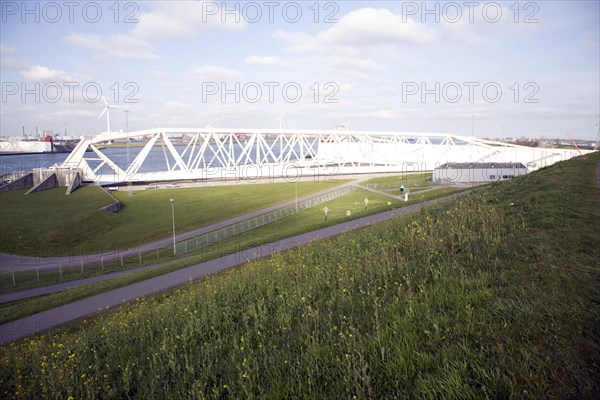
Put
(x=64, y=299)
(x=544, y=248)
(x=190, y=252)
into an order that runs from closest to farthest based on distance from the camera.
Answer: (x=544, y=248)
(x=64, y=299)
(x=190, y=252)

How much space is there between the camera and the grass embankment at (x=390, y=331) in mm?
3734

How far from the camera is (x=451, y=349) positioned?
4.01 meters

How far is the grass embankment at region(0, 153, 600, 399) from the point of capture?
373cm

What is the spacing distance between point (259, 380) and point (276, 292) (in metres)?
3.46

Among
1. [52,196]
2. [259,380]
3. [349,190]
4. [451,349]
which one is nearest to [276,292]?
[259,380]

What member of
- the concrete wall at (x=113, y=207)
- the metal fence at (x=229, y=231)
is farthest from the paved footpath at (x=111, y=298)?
Answer: the concrete wall at (x=113, y=207)

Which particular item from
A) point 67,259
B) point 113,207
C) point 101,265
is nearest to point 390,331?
point 101,265

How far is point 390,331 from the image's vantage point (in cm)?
474

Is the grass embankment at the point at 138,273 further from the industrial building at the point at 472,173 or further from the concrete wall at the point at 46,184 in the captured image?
the concrete wall at the point at 46,184

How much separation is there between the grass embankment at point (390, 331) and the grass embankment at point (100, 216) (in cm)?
2455

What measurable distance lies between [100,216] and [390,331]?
4062 centimetres

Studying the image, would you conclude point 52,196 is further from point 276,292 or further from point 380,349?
point 380,349

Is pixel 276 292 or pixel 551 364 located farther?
pixel 276 292

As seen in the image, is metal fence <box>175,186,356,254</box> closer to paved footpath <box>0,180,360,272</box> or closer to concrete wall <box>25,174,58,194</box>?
paved footpath <box>0,180,360,272</box>
